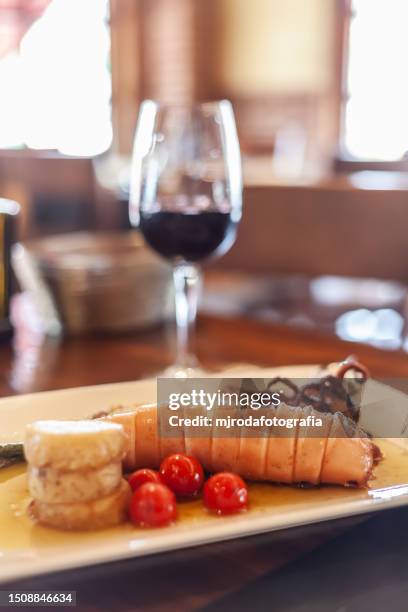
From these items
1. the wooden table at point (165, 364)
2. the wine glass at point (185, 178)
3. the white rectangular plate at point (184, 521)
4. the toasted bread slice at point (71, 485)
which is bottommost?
the wooden table at point (165, 364)

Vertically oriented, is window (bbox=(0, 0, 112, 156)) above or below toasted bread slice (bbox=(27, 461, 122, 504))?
above

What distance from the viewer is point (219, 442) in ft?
2.43

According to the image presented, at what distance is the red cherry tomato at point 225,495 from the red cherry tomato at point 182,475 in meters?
0.03

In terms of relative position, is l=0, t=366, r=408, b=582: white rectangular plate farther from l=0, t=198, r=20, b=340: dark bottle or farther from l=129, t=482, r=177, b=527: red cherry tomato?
l=0, t=198, r=20, b=340: dark bottle

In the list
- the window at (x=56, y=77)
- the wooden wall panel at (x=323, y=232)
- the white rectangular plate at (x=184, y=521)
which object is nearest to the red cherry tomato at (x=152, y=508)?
the white rectangular plate at (x=184, y=521)

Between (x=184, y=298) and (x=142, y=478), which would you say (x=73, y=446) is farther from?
(x=184, y=298)

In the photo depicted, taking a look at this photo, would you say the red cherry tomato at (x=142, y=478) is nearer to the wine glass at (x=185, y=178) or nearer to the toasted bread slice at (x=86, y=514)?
the toasted bread slice at (x=86, y=514)

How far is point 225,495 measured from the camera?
666 millimetres

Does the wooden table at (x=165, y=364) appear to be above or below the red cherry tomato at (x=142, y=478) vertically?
below

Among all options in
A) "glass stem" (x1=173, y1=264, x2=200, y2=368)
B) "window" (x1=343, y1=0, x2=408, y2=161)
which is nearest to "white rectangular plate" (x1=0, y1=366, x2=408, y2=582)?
"glass stem" (x1=173, y1=264, x2=200, y2=368)

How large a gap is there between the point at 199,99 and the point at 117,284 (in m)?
6.05

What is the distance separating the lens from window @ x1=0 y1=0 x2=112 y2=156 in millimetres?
7121

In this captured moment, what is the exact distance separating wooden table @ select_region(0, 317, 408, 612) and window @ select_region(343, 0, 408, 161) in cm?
526

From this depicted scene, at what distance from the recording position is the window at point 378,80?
6477mm
